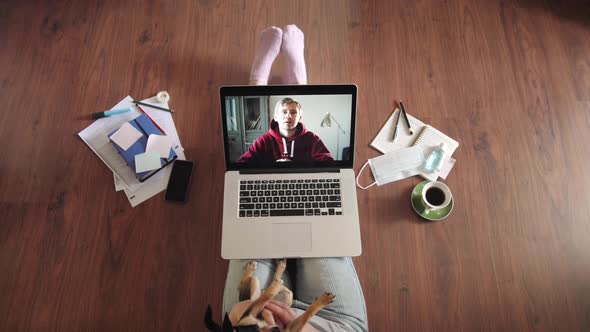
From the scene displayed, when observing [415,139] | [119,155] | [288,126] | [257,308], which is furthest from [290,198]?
[119,155]

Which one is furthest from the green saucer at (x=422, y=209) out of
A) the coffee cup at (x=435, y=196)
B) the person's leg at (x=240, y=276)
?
the person's leg at (x=240, y=276)

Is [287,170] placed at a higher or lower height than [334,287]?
higher

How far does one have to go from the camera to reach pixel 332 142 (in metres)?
0.95

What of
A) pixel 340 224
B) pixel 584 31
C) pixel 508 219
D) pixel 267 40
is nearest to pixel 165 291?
pixel 340 224

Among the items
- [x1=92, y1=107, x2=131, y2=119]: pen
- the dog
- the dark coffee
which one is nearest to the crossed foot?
[x1=92, y1=107, x2=131, y2=119]: pen

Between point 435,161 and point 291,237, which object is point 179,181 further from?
point 435,161

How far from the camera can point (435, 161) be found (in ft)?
3.54

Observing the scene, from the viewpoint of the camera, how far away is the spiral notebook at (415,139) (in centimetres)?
112

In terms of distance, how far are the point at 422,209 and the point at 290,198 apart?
38 cm

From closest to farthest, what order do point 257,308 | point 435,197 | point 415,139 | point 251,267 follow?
point 257,308
point 251,267
point 435,197
point 415,139

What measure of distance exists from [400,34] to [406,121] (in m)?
0.34

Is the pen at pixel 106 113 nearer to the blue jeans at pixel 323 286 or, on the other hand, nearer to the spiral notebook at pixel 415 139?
the blue jeans at pixel 323 286

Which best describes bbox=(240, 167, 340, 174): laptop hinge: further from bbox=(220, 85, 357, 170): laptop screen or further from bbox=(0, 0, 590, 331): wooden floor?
bbox=(0, 0, 590, 331): wooden floor

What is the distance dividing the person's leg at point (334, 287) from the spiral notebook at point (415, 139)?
369 mm
